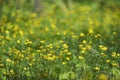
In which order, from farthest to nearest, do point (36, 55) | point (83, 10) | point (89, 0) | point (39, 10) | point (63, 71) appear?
point (89, 0) → point (83, 10) → point (39, 10) → point (36, 55) → point (63, 71)

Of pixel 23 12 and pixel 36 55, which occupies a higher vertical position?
pixel 23 12

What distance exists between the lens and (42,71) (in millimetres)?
5223

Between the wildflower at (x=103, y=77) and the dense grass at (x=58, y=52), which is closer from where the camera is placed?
the wildflower at (x=103, y=77)

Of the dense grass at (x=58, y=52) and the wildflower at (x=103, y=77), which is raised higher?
the dense grass at (x=58, y=52)

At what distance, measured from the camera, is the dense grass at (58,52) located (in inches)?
202

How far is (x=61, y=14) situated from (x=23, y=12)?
1165 mm

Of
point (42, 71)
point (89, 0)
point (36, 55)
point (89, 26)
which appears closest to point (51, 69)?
point (42, 71)

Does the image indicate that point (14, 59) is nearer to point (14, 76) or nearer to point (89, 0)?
point (14, 76)

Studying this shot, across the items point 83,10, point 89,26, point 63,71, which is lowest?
point 63,71

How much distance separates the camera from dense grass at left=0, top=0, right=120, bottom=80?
513 cm

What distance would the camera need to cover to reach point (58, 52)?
5641 mm

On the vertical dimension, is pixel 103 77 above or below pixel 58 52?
below

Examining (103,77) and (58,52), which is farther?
(58,52)

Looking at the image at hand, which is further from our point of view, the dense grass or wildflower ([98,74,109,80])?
the dense grass
